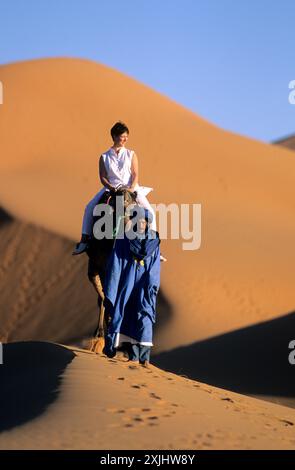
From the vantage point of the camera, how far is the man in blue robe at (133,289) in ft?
35.7

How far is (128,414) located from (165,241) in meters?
19.6

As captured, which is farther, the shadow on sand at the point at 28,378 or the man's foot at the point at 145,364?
the man's foot at the point at 145,364

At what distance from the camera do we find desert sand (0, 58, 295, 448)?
64.5ft

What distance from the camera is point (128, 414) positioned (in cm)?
784

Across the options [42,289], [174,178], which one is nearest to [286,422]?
[42,289]

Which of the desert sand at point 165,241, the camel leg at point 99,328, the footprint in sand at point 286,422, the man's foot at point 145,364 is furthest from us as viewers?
the desert sand at point 165,241

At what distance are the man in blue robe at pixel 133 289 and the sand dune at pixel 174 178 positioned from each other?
35.3 feet

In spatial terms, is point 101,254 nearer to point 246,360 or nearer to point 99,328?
point 99,328

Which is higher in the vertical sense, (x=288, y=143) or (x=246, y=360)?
(x=288, y=143)

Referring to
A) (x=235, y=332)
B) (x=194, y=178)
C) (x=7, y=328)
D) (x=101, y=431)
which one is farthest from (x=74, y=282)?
(x=101, y=431)

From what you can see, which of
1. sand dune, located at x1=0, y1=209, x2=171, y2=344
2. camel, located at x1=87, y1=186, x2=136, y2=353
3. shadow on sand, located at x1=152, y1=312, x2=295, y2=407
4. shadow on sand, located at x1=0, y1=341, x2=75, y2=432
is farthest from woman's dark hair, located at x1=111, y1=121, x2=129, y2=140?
sand dune, located at x1=0, y1=209, x2=171, y2=344

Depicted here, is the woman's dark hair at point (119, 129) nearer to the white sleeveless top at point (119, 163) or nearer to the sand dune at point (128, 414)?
the white sleeveless top at point (119, 163)

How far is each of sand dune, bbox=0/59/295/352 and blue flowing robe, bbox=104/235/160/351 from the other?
1077 centimetres

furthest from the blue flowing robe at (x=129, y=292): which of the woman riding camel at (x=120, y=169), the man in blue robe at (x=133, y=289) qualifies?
the woman riding camel at (x=120, y=169)
